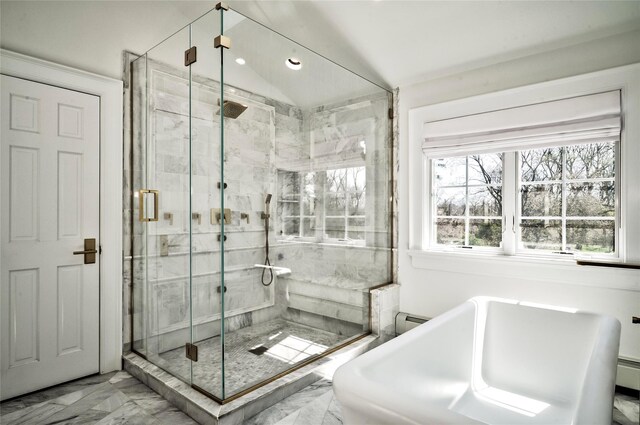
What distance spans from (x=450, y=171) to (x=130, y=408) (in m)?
2.95

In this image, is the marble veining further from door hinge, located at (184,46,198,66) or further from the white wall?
door hinge, located at (184,46,198,66)

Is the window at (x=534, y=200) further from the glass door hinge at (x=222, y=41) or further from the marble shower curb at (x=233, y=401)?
the glass door hinge at (x=222, y=41)

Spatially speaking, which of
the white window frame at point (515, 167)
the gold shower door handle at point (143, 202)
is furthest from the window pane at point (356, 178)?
the gold shower door handle at point (143, 202)

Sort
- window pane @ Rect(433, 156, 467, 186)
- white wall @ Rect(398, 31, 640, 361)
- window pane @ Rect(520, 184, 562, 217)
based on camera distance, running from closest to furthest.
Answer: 1. white wall @ Rect(398, 31, 640, 361)
2. window pane @ Rect(520, 184, 562, 217)
3. window pane @ Rect(433, 156, 467, 186)

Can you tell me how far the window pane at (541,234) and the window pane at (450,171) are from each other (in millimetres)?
614

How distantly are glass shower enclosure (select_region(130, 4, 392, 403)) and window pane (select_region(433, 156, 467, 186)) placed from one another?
2.25 feet

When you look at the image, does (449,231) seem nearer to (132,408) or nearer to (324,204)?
(324,204)

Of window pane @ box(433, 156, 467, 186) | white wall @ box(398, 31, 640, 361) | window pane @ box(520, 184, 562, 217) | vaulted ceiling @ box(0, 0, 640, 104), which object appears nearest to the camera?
vaulted ceiling @ box(0, 0, 640, 104)

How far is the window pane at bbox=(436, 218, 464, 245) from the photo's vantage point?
3.13 m

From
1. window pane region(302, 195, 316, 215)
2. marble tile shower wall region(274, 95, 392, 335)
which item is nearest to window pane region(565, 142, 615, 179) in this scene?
marble tile shower wall region(274, 95, 392, 335)

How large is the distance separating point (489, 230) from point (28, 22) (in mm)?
3567

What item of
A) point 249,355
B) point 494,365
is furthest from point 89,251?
point 494,365

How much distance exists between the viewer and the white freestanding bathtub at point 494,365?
1.38m

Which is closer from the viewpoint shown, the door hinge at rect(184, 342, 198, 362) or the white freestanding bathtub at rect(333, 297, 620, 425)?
the white freestanding bathtub at rect(333, 297, 620, 425)
